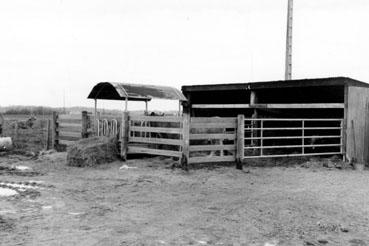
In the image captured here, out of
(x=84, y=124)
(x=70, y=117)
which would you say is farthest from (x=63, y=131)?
(x=84, y=124)

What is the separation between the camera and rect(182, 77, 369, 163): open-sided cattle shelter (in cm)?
1374

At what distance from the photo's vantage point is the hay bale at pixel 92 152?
486 inches

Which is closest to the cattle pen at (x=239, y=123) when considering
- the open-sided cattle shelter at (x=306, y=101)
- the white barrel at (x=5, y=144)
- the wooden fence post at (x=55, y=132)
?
the open-sided cattle shelter at (x=306, y=101)

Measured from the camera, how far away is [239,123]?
11.9 meters

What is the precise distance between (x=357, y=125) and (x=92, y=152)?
26.9ft

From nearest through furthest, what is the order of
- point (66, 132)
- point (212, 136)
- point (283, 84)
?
point (212, 136), point (283, 84), point (66, 132)

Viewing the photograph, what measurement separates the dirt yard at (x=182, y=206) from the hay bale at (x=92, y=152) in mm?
483

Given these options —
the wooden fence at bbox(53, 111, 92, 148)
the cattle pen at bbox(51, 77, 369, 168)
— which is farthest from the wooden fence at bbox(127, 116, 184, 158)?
the wooden fence at bbox(53, 111, 92, 148)

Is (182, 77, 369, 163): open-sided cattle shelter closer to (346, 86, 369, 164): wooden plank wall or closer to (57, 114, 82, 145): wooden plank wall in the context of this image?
(346, 86, 369, 164): wooden plank wall

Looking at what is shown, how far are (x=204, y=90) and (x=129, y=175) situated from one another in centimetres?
765

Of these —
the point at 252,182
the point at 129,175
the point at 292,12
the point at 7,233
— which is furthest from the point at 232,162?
the point at 292,12

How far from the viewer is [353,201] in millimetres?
8156

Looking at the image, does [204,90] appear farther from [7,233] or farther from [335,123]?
[7,233]

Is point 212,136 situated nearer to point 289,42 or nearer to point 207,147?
point 207,147
